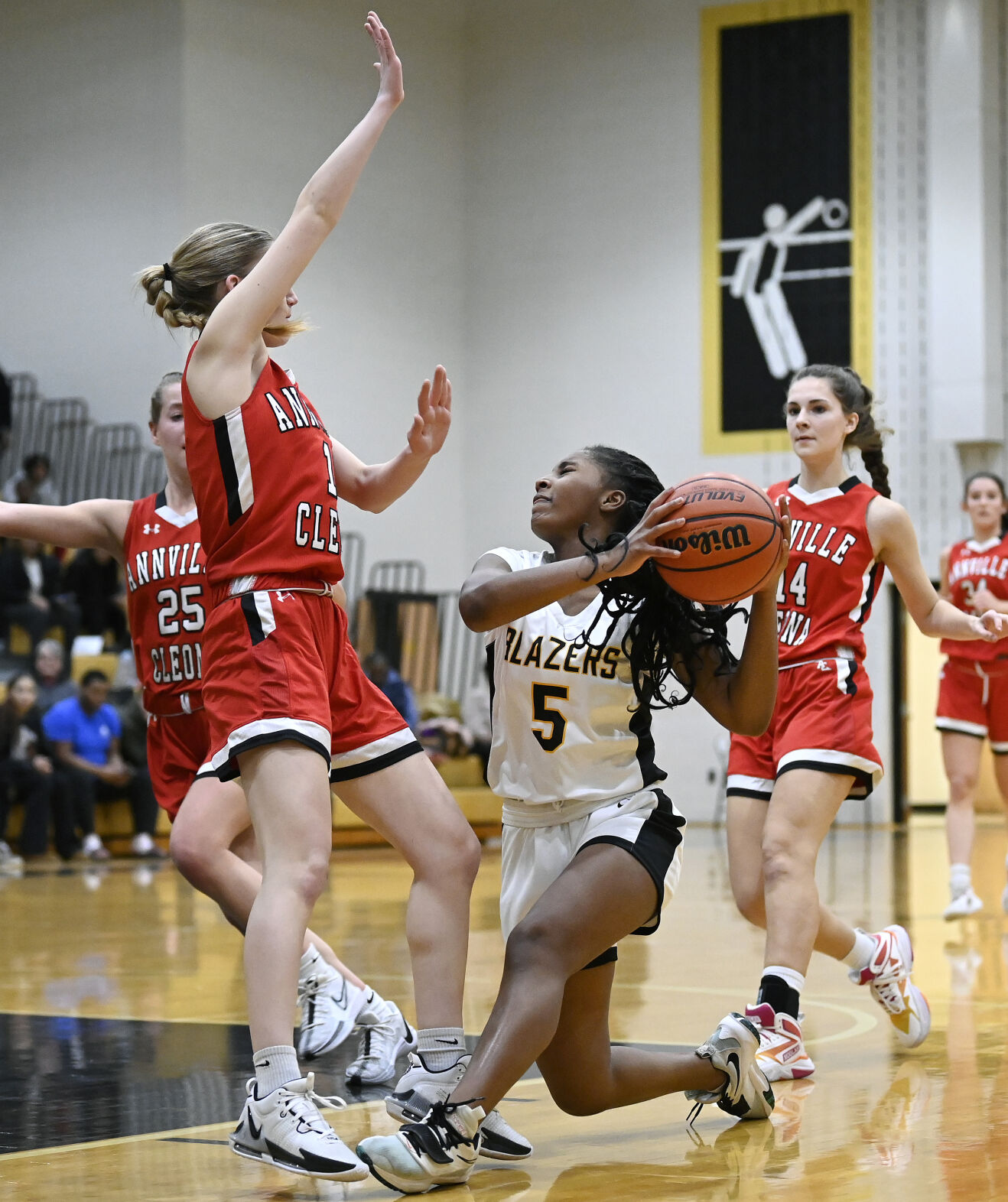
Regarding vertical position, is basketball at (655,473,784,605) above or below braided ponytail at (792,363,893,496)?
below

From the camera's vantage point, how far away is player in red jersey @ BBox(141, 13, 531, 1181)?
306 cm

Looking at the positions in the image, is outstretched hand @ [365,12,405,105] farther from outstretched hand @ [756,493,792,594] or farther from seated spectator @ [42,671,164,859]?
seated spectator @ [42,671,164,859]

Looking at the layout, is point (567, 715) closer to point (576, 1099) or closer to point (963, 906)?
point (576, 1099)

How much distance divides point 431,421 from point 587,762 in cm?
85

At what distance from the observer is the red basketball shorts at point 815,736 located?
175 inches

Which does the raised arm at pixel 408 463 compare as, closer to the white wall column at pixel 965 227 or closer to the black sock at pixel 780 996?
the black sock at pixel 780 996

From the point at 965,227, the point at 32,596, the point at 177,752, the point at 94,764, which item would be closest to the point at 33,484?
the point at 32,596

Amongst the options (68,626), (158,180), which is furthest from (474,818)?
(158,180)

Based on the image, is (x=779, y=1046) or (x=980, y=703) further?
(x=980, y=703)

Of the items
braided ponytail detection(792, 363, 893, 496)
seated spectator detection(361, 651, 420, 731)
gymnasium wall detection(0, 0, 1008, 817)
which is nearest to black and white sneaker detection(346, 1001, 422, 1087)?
braided ponytail detection(792, 363, 893, 496)

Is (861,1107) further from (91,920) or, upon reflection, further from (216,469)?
(91,920)

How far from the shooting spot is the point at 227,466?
3244mm

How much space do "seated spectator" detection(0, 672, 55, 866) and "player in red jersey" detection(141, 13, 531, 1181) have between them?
9.00 meters

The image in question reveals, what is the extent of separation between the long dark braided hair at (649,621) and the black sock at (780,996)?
1085 mm
